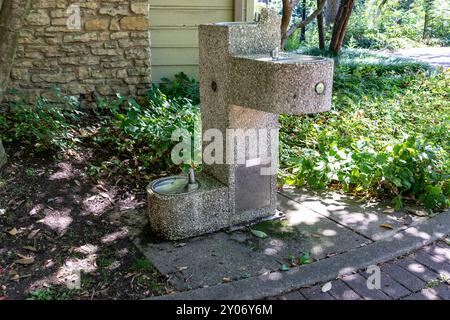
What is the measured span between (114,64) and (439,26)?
13632 millimetres

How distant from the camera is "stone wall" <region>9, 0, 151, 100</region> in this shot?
19.4ft

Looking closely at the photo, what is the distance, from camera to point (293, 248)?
3516 millimetres

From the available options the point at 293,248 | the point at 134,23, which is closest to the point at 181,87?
the point at 134,23

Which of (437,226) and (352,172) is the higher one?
(352,172)

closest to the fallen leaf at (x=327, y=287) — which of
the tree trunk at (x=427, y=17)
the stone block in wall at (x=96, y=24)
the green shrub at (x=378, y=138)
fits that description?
the green shrub at (x=378, y=138)

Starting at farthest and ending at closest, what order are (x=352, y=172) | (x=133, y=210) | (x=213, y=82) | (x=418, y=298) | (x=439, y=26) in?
(x=439, y=26), (x=352, y=172), (x=133, y=210), (x=213, y=82), (x=418, y=298)

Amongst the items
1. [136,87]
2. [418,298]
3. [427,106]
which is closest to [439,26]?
[427,106]

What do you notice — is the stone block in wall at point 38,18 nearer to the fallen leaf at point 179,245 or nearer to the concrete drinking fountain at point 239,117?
the concrete drinking fountain at point 239,117

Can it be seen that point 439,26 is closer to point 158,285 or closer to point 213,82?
point 213,82

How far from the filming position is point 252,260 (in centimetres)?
335

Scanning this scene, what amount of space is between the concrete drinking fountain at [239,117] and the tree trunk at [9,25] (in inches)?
58.9

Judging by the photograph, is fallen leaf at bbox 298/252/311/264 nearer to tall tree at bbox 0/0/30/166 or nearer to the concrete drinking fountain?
the concrete drinking fountain

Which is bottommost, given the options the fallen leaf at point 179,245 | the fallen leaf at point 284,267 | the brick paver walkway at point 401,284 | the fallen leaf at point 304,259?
the brick paver walkway at point 401,284

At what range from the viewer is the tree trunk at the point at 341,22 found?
910cm
